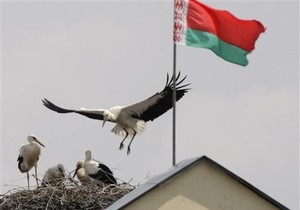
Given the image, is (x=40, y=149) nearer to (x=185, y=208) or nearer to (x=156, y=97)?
(x=156, y=97)

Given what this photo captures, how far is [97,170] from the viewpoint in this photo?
22906 mm

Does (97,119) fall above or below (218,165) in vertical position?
below

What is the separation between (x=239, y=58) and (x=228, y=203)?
3594mm

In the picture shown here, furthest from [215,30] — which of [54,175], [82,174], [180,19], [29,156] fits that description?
[29,156]

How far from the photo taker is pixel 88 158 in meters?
23.5

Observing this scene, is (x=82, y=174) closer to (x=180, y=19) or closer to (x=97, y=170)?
(x=97, y=170)

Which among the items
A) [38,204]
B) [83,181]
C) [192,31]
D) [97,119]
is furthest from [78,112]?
[192,31]

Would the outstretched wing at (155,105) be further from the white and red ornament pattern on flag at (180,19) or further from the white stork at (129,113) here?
the white and red ornament pattern on flag at (180,19)

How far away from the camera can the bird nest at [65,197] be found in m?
20.4

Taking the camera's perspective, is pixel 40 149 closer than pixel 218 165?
No

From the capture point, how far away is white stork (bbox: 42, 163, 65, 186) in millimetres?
21734

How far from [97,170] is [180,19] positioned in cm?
608

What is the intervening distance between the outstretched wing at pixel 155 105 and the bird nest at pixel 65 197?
2.99 m

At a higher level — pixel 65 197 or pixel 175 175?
pixel 175 175
